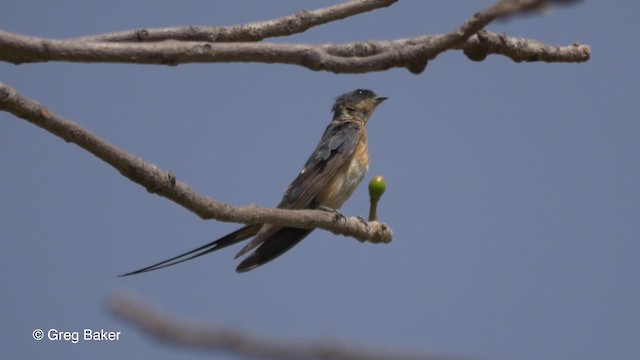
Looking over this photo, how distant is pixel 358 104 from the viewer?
32.9ft

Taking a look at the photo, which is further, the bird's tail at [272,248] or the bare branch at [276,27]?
the bird's tail at [272,248]

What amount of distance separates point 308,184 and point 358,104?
2.13m

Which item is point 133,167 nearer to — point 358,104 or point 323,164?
point 323,164

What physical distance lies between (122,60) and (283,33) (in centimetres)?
195

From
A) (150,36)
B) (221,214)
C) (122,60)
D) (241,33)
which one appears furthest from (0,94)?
(241,33)

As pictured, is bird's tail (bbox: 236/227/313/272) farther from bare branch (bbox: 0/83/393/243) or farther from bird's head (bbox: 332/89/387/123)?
bird's head (bbox: 332/89/387/123)

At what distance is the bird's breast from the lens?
331 inches

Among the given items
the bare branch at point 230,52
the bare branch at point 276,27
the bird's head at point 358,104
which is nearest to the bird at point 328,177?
the bird's head at point 358,104

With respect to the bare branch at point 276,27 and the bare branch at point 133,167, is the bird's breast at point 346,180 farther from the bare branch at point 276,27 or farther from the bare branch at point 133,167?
the bare branch at point 133,167

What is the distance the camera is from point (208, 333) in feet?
4.10

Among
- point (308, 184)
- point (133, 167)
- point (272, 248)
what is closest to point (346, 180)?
point (308, 184)

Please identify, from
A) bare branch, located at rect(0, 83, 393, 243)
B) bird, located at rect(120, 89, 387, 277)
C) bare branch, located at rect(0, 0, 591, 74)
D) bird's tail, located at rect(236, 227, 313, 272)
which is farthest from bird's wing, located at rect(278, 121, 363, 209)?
bare branch, located at rect(0, 0, 591, 74)

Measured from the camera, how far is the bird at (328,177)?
697 centimetres

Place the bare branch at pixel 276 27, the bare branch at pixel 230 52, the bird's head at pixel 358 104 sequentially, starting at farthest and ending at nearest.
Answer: the bird's head at pixel 358 104 < the bare branch at pixel 276 27 < the bare branch at pixel 230 52
